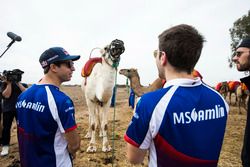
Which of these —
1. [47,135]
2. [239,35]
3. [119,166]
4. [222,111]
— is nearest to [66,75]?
[47,135]

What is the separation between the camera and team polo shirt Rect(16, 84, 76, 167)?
214 cm

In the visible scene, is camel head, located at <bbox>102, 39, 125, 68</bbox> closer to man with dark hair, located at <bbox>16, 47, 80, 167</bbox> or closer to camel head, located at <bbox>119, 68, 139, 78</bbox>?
camel head, located at <bbox>119, 68, 139, 78</bbox>

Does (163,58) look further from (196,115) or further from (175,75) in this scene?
(196,115)

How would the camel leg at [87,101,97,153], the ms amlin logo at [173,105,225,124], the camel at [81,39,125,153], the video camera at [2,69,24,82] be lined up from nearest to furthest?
the ms amlin logo at [173,105,225,124] < the video camera at [2,69,24,82] < the camel at [81,39,125,153] < the camel leg at [87,101,97,153]

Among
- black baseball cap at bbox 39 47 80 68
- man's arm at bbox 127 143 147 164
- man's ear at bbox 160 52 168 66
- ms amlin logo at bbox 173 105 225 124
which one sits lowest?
man's arm at bbox 127 143 147 164

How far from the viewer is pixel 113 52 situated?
562 centimetres

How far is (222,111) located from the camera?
5.12 ft

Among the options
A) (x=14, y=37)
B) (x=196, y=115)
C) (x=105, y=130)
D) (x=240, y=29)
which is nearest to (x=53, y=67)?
(x=196, y=115)

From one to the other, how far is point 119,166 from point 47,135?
3.13 m

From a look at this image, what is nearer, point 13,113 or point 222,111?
point 222,111

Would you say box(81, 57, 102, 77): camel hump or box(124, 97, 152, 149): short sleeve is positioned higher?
box(81, 57, 102, 77): camel hump

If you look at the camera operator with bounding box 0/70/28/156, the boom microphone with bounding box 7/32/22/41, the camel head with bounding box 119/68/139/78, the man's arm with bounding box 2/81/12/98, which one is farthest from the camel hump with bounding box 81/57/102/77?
the boom microphone with bounding box 7/32/22/41

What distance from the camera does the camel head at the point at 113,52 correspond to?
5.51 metres

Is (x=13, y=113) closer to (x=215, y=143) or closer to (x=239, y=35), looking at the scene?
(x=215, y=143)
